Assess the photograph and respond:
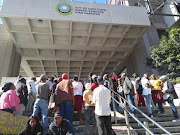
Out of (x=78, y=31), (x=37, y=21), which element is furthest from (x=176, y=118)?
(x=37, y=21)

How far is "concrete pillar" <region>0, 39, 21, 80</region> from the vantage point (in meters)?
12.3

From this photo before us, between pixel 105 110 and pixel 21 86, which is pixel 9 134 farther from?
pixel 105 110

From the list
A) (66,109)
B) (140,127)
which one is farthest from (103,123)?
(140,127)

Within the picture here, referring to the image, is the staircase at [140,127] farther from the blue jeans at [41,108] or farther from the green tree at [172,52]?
the green tree at [172,52]

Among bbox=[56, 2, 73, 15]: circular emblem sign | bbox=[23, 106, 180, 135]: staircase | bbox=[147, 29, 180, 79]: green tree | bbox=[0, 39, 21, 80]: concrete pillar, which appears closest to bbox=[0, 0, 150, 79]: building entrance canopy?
bbox=[56, 2, 73, 15]: circular emblem sign

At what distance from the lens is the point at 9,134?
3117 mm

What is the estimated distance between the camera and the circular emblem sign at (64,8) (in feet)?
35.2

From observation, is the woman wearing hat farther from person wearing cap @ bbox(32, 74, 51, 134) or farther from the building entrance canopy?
the building entrance canopy

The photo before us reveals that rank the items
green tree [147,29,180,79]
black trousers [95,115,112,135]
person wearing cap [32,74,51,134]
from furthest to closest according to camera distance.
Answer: green tree [147,29,180,79]
person wearing cap [32,74,51,134]
black trousers [95,115,112,135]

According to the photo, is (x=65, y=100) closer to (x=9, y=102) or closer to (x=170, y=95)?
(x=9, y=102)

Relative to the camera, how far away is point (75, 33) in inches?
487

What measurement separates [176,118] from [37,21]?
11.7m

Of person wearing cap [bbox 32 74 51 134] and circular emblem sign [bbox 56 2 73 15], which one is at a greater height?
circular emblem sign [bbox 56 2 73 15]

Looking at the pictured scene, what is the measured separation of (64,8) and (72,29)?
6.45 ft
